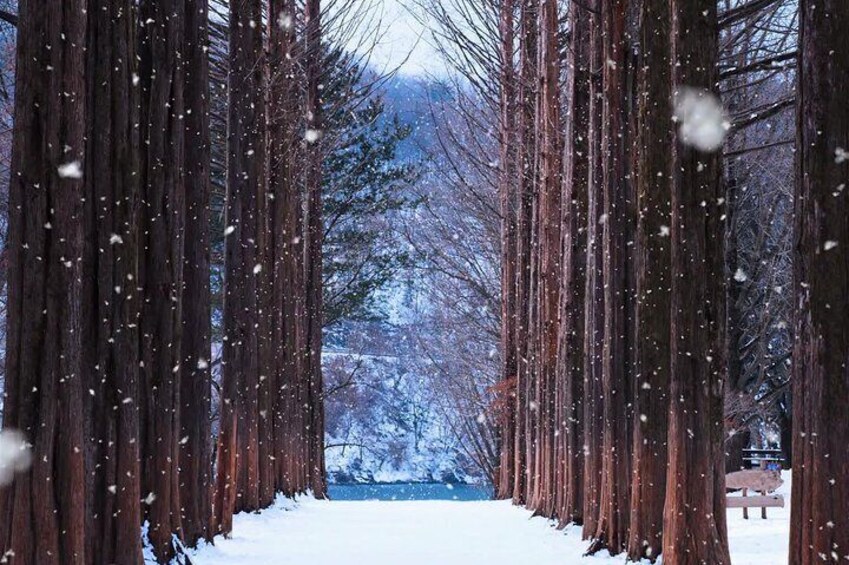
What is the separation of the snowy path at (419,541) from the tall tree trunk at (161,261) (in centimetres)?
106

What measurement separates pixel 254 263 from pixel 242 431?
7.85ft

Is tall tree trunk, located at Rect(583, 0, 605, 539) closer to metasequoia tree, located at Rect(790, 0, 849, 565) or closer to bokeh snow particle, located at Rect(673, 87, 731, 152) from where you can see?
bokeh snow particle, located at Rect(673, 87, 731, 152)

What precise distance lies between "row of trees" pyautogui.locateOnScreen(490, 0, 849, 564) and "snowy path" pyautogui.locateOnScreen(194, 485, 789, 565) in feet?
2.42

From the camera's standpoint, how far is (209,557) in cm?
1008

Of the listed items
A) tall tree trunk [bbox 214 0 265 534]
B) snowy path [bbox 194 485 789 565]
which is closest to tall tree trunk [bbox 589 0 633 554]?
snowy path [bbox 194 485 789 565]

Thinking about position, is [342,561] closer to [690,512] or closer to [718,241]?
[690,512]

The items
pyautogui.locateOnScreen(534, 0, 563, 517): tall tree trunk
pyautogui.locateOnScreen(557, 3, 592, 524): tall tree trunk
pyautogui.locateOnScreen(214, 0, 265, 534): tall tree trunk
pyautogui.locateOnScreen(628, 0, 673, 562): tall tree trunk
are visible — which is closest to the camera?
pyautogui.locateOnScreen(628, 0, 673, 562): tall tree trunk

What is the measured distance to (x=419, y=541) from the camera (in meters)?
12.8

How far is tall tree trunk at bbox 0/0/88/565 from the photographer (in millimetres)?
5766

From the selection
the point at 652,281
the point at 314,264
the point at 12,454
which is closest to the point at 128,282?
the point at 12,454

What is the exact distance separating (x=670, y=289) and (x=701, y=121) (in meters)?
1.71

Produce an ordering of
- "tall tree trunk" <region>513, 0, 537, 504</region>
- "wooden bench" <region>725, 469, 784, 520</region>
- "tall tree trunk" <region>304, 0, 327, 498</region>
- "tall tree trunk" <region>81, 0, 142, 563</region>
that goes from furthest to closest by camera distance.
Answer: "tall tree trunk" <region>304, 0, 327, 498</region>
"tall tree trunk" <region>513, 0, 537, 504</region>
"wooden bench" <region>725, 469, 784, 520</region>
"tall tree trunk" <region>81, 0, 142, 563</region>

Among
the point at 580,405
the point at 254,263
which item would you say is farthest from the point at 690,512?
the point at 254,263

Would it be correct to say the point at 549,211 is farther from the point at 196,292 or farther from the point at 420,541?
the point at 196,292
